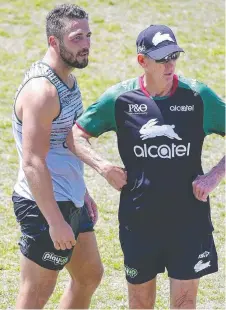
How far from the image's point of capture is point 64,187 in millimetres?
5555

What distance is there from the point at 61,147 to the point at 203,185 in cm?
92

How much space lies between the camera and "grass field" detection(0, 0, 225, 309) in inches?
288

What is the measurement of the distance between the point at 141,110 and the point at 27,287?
4.16 feet

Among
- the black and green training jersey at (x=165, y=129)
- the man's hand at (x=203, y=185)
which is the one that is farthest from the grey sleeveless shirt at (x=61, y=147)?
the man's hand at (x=203, y=185)

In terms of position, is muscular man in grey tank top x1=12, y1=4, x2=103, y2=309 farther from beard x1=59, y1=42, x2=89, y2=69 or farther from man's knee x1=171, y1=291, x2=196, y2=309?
man's knee x1=171, y1=291, x2=196, y2=309

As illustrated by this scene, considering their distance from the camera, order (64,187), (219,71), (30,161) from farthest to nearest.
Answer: (219,71)
(64,187)
(30,161)

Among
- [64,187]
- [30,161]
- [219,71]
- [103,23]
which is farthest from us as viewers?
[103,23]

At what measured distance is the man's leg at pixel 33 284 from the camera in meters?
5.53

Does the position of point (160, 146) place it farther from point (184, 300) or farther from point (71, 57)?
point (184, 300)

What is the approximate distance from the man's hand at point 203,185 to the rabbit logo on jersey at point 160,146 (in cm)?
16

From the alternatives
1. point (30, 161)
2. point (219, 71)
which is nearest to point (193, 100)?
point (30, 161)

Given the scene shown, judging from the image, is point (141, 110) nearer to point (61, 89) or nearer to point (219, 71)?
point (61, 89)

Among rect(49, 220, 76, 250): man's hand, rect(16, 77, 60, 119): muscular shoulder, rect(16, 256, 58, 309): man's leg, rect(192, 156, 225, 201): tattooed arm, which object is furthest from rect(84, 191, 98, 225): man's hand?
rect(192, 156, 225, 201): tattooed arm

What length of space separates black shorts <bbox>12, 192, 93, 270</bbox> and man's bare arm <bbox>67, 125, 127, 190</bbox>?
0.34 meters
